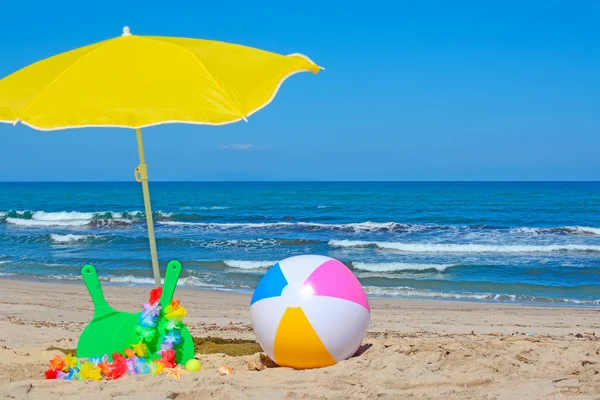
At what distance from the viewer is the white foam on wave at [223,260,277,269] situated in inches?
682

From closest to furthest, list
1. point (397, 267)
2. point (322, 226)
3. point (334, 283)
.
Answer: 1. point (334, 283)
2. point (397, 267)
3. point (322, 226)

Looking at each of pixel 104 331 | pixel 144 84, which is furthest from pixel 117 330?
pixel 144 84

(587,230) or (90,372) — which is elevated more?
(90,372)

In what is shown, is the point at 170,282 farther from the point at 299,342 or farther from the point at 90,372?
the point at 299,342

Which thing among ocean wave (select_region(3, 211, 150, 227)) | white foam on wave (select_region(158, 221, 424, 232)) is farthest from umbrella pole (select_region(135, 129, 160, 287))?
ocean wave (select_region(3, 211, 150, 227))

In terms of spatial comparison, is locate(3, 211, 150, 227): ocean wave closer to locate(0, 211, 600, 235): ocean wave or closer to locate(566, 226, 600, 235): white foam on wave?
locate(0, 211, 600, 235): ocean wave

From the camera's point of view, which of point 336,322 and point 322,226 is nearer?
point 336,322

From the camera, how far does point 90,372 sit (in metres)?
5.30

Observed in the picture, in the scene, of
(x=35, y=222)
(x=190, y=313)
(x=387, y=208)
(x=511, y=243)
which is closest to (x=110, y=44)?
(x=190, y=313)

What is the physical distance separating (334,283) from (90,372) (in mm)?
2054

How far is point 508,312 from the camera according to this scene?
37.2 feet

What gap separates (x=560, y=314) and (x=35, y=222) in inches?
1162

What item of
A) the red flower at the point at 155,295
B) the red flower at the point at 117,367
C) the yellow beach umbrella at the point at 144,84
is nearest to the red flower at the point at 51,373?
the red flower at the point at 117,367

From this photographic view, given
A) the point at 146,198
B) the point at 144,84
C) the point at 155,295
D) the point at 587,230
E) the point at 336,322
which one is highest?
the point at 144,84
